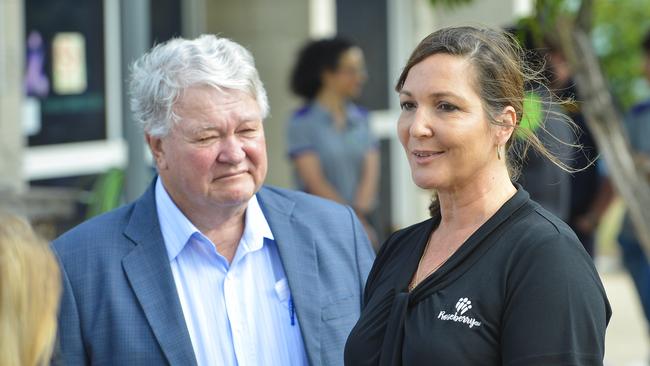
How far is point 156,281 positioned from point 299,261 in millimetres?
411

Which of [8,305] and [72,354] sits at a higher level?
[8,305]

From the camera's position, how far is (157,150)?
127 inches

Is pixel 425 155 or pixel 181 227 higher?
pixel 425 155

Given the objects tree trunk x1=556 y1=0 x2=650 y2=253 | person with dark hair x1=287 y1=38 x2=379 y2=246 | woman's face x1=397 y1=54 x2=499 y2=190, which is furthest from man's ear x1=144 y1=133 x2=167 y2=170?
person with dark hair x1=287 y1=38 x2=379 y2=246

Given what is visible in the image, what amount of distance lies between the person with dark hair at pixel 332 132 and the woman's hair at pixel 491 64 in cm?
430

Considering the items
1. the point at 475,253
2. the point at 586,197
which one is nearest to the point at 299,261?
the point at 475,253

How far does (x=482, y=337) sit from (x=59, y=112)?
6245 millimetres

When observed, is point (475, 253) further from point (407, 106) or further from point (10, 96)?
point (10, 96)

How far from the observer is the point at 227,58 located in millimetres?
3111

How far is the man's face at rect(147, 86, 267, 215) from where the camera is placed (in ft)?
10.1

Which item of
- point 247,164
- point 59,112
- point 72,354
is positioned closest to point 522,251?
point 247,164

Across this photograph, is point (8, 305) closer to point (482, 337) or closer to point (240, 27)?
point (482, 337)

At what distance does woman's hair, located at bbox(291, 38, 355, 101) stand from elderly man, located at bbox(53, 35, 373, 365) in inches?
156

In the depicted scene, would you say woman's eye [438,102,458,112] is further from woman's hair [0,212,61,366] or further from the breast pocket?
woman's hair [0,212,61,366]
